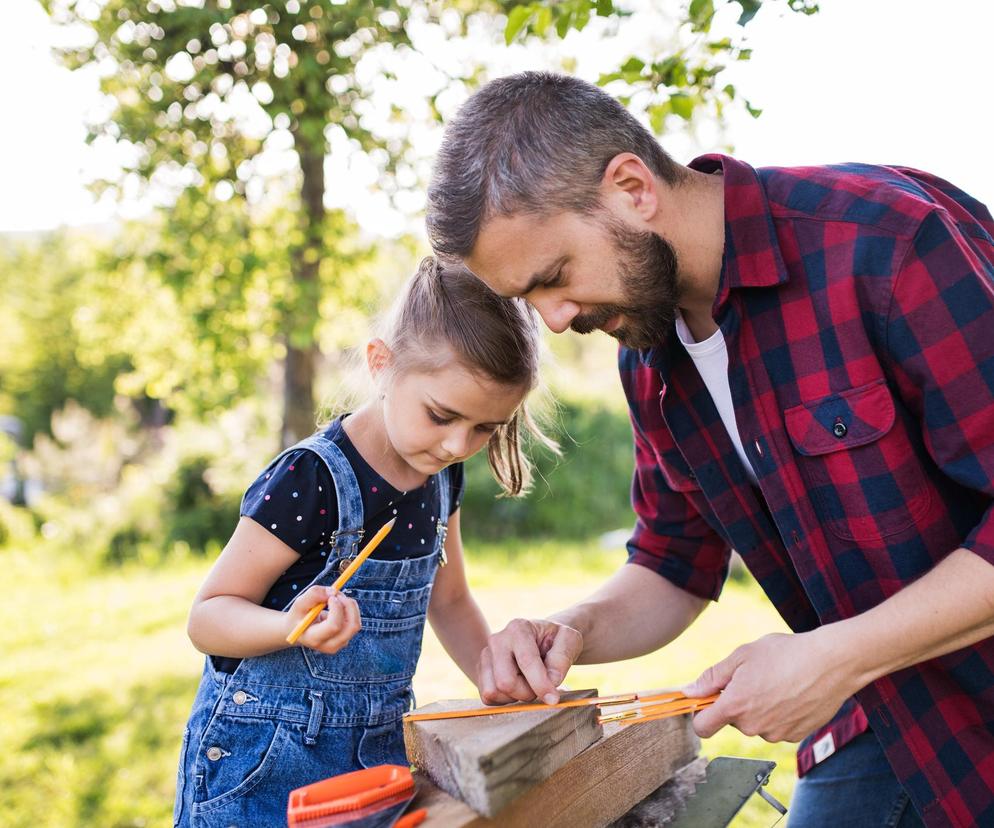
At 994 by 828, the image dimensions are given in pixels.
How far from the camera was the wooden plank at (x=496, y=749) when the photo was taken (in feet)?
4.40

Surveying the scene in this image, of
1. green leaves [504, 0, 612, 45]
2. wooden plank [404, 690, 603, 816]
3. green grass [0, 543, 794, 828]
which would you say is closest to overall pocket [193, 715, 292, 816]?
wooden plank [404, 690, 603, 816]

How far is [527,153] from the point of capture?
6.17 ft

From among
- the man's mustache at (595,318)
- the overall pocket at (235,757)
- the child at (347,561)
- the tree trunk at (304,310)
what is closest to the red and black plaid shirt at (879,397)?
the man's mustache at (595,318)

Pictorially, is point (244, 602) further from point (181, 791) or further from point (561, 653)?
point (561, 653)

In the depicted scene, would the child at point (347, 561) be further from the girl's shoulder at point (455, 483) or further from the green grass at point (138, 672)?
the green grass at point (138, 672)

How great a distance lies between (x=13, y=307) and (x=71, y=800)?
28.3 m

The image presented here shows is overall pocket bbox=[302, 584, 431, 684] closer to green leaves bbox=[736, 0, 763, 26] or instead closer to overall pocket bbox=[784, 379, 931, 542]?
overall pocket bbox=[784, 379, 931, 542]

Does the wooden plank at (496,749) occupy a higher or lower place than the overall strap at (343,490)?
lower

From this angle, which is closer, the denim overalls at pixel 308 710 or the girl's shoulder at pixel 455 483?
the denim overalls at pixel 308 710

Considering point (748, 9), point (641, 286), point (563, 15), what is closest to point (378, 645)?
point (641, 286)

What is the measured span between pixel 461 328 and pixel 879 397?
0.89m

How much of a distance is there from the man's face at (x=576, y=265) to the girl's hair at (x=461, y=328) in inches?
6.7

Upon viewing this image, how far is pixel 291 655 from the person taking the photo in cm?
199

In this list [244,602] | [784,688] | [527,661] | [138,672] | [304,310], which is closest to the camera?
[784,688]
